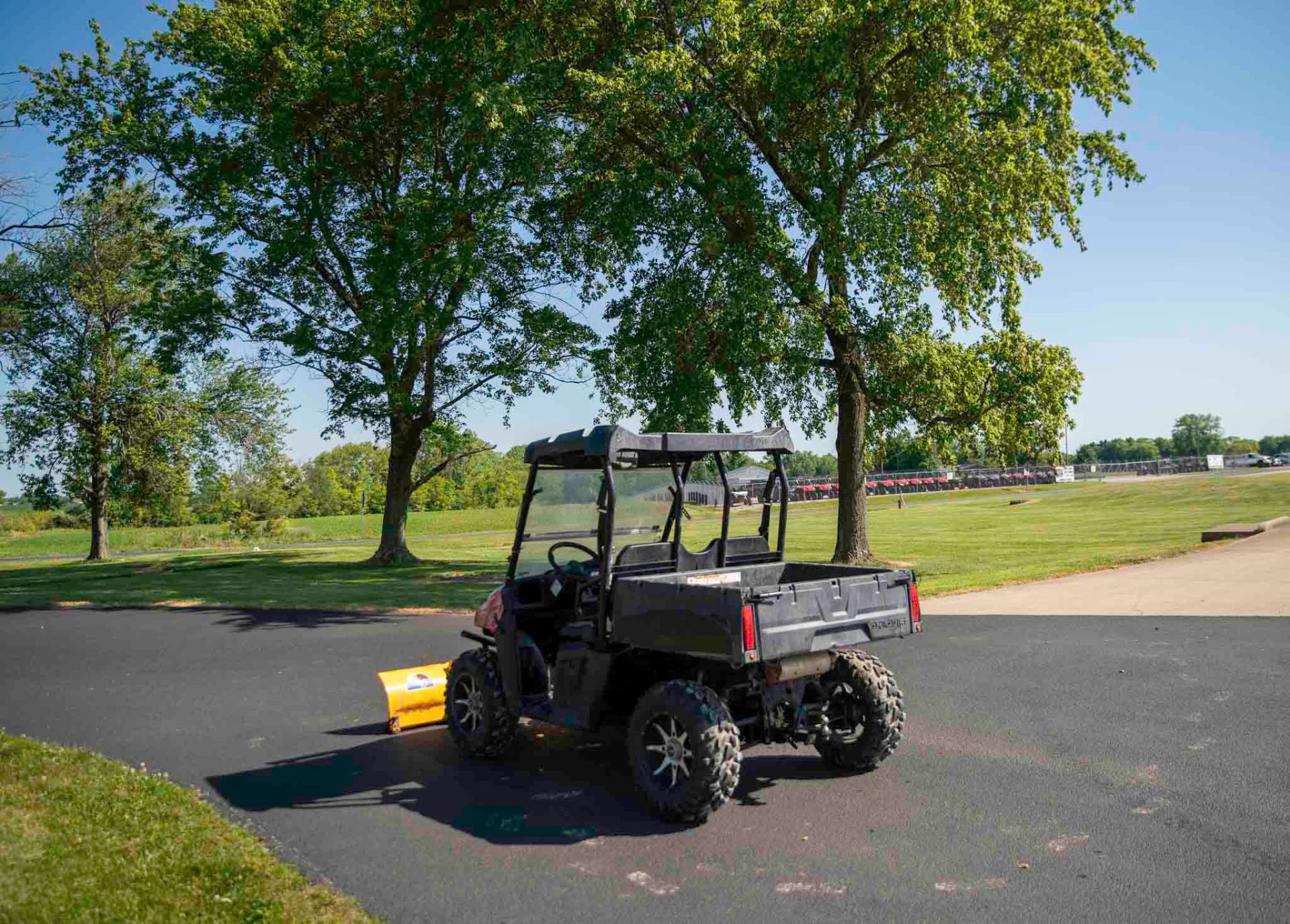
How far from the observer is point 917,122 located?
18.8m

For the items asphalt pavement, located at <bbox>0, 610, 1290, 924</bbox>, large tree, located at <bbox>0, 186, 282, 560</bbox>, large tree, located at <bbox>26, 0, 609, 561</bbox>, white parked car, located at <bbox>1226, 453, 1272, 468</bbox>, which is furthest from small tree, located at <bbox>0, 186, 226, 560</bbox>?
white parked car, located at <bbox>1226, 453, 1272, 468</bbox>

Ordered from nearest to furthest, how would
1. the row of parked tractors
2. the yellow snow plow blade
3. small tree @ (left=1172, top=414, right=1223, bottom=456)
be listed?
the yellow snow plow blade → the row of parked tractors → small tree @ (left=1172, top=414, right=1223, bottom=456)

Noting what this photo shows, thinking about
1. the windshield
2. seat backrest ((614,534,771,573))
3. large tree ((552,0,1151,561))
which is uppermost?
large tree ((552,0,1151,561))

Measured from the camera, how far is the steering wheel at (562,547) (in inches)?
273

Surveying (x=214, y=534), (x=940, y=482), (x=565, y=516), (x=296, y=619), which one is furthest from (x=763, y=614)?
(x=940, y=482)

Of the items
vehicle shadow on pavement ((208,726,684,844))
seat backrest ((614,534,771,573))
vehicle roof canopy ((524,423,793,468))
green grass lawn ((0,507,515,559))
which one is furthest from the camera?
green grass lawn ((0,507,515,559))

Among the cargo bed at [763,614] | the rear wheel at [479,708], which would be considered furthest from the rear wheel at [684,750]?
the rear wheel at [479,708]

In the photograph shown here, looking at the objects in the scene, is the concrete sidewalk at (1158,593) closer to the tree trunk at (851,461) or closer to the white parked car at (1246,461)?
the tree trunk at (851,461)

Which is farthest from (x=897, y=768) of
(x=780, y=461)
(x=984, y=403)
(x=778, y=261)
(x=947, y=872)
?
(x=984, y=403)

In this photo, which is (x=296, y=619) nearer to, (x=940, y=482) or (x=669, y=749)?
(x=669, y=749)

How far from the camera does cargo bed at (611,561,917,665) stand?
5344 mm

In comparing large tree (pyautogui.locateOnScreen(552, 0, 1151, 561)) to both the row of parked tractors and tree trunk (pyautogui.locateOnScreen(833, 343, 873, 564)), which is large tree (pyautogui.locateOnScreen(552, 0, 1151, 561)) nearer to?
tree trunk (pyautogui.locateOnScreen(833, 343, 873, 564))

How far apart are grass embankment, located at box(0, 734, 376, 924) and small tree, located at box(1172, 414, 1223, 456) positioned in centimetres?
17671

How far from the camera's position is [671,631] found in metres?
5.66
